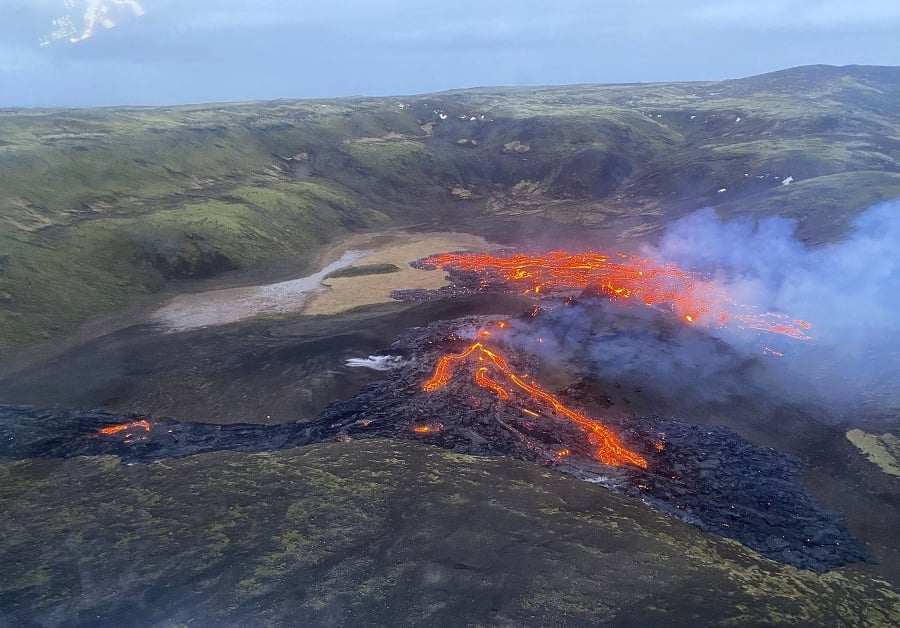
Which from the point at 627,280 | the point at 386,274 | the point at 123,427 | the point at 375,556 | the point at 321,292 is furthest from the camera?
the point at 386,274

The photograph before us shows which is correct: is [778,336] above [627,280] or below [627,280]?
below

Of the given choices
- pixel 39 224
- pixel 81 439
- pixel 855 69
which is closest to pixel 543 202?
pixel 39 224

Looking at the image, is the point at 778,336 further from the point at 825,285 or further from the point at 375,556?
the point at 375,556

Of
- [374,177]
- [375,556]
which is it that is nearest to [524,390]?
[375,556]

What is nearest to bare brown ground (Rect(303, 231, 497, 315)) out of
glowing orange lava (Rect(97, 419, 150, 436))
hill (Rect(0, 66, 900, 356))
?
hill (Rect(0, 66, 900, 356))

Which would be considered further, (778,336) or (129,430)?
(778,336)

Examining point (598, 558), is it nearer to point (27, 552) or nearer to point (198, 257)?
point (27, 552)
